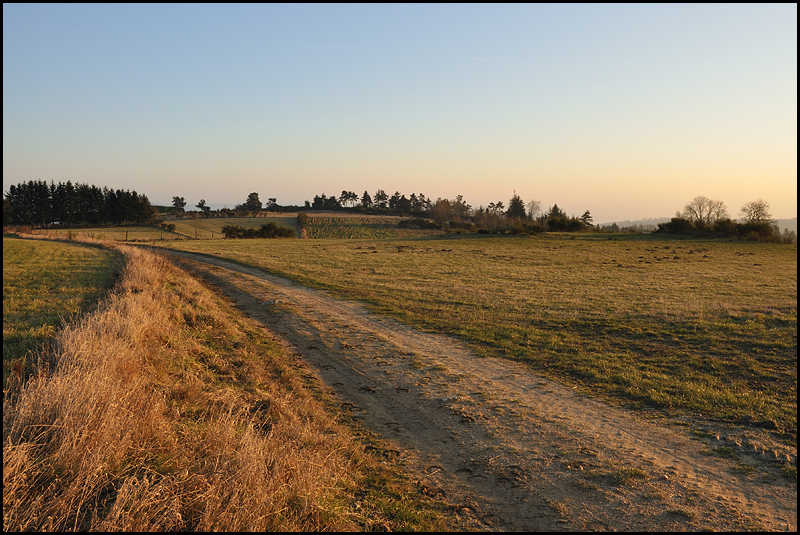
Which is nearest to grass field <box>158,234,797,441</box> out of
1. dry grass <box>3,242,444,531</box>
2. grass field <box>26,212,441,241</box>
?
dry grass <box>3,242,444,531</box>

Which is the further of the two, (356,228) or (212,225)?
(212,225)

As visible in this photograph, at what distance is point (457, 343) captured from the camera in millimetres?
13711

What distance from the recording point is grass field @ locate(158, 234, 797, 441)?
994 centimetres

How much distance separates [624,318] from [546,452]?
38.5 ft

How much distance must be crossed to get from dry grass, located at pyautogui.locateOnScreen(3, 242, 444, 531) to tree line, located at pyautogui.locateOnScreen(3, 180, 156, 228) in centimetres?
11720

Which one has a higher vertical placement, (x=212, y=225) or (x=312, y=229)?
(x=212, y=225)

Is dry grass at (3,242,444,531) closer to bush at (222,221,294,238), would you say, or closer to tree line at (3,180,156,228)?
bush at (222,221,294,238)

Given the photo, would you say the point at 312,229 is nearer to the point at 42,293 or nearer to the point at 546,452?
the point at 42,293

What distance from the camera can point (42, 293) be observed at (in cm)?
1575

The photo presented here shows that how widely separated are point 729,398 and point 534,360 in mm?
4140

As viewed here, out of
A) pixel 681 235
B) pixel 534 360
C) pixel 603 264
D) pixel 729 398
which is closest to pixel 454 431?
pixel 534 360

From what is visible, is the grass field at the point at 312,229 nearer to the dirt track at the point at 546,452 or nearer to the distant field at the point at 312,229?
the distant field at the point at 312,229

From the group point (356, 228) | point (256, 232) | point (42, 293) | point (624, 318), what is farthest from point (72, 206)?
point (624, 318)

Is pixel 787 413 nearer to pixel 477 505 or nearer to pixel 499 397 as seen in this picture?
pixel 499 397
